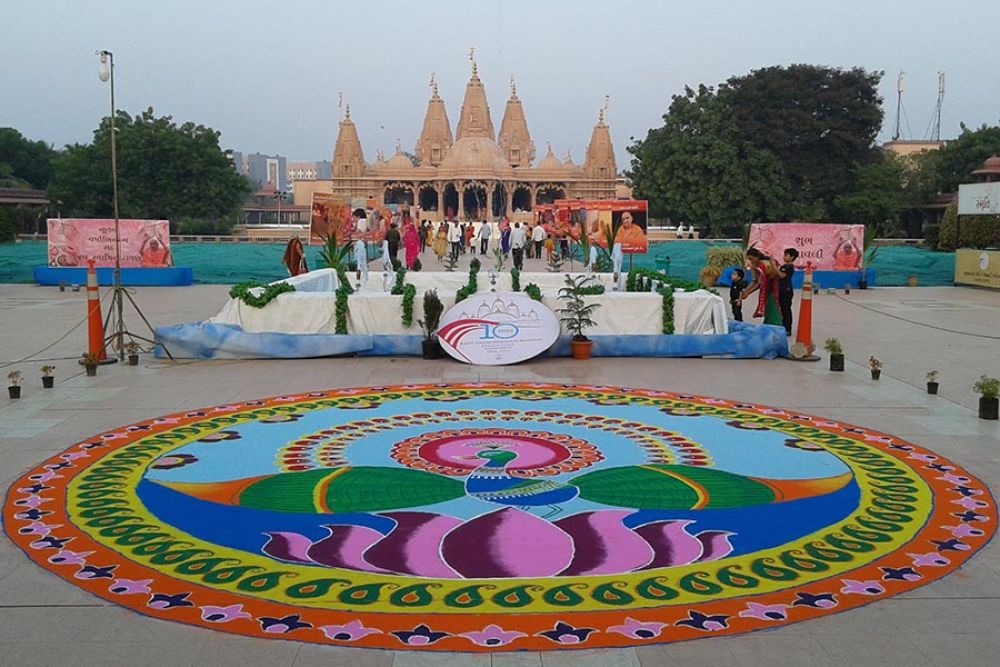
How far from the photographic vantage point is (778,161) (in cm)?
4675

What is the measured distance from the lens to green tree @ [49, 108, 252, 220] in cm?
5088

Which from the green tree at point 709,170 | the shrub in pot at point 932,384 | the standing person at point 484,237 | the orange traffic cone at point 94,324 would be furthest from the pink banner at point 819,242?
the green tree at point 709,170

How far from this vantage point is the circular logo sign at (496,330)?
460 inches

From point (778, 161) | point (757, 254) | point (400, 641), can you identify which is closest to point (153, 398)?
point (400, 641)

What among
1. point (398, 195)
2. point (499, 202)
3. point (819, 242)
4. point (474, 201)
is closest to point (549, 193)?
point (499, 202)

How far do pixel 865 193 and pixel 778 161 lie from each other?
15.5 feet

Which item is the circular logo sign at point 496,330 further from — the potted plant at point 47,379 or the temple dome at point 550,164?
the temple dome at point 550,164

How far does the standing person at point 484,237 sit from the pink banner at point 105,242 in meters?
13.1

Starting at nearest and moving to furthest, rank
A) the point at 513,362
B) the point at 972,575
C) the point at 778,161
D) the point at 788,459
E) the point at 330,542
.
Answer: the point at 972,575
the point at 330,542
the point at 788,459
the point at 513,362
the point at 778,161

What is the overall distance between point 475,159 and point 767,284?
5270cm

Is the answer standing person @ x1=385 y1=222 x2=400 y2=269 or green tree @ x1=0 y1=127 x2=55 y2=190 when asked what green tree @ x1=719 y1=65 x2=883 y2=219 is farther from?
green tree @ x1=0 y1=127 x2=55 y2=190

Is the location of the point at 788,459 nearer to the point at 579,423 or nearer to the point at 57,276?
the point at 579,423

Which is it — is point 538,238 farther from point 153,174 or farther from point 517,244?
point 153,174

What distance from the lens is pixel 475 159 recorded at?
212 feet
